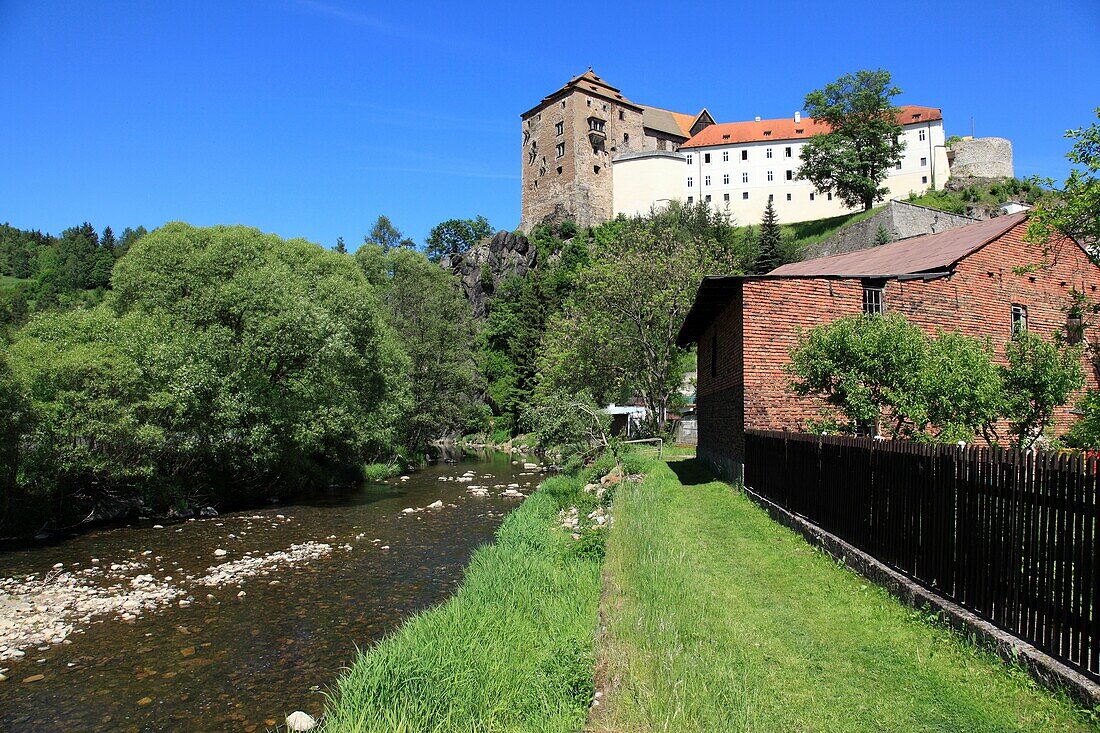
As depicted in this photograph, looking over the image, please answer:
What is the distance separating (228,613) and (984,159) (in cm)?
8201

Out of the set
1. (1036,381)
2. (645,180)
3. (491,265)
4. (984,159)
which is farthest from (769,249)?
(1036,381)

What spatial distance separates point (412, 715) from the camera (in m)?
6.16

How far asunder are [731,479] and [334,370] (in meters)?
16.7

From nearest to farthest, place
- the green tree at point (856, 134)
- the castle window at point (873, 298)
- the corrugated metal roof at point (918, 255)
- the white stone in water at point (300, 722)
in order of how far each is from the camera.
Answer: the white stone in water at point (300, 722) → the castle window at point (873, 298) → the corrugated metal roof at point (918, 255) → the green tree at point (856, 134)

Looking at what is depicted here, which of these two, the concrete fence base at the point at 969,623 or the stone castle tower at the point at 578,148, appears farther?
the stone castle tower at the point at 578,148

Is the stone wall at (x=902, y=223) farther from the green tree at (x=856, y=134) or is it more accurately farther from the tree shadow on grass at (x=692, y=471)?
the tree shadow on grass at (x=692, y=471)

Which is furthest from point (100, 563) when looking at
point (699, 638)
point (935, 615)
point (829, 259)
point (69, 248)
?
point (69, 248)

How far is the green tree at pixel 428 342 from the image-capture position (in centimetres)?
4341

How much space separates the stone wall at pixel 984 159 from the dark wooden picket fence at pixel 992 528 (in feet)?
246

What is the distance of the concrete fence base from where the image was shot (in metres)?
5.13

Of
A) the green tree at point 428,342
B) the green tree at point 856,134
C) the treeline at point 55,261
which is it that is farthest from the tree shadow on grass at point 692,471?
the treeline at point 55,261

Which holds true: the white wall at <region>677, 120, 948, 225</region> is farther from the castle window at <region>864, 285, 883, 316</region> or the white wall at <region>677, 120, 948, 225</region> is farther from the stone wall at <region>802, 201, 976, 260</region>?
the castle window at <region>864, 285, 883, 316</region>

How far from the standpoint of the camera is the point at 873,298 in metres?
18.0

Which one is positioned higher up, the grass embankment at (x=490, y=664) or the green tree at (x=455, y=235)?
the green tree at (x=455, y=235)
